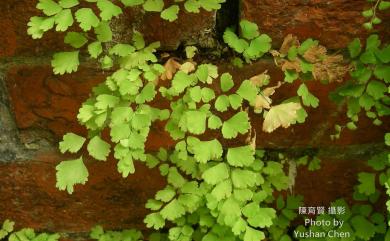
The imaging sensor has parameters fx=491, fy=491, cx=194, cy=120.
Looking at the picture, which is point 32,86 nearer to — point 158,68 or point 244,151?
point 158,68

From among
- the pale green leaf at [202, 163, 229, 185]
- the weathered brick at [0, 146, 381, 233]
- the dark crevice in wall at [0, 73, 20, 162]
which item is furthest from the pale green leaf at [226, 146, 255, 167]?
the dark crevice in wall at [0, 73, 20, 162]

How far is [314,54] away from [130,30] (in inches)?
12.3

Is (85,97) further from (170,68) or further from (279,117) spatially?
(279,117)

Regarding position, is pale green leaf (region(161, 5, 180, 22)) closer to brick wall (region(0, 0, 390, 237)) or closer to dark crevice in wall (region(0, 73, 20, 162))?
brick wall (region(0, 0, 390, 237))

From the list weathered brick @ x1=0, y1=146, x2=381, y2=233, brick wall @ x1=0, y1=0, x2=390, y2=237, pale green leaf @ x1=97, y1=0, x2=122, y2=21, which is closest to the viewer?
pale green leaf @ x1=97, y1=0, x2=122, y2=21

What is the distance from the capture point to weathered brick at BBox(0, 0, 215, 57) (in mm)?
825

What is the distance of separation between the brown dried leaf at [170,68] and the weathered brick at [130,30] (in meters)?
0.05

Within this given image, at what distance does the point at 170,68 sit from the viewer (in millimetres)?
816

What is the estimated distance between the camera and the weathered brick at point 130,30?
2.71 ft

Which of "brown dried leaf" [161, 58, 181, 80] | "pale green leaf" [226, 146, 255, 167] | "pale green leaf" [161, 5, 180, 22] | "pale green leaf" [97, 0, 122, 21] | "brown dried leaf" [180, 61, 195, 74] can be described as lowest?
"pale green leaf" [226, 146, 255, 167]

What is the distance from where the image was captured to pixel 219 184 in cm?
77

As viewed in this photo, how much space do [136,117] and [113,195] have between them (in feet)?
1.02

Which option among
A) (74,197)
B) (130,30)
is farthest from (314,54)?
(74,197)

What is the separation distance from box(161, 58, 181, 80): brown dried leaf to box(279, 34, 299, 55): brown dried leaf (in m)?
0.17
